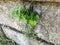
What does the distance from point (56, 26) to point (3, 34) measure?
0.69m

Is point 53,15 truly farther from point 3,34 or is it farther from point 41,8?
point 3,34

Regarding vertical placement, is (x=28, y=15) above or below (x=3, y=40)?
above

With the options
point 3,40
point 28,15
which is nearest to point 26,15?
point 28,15

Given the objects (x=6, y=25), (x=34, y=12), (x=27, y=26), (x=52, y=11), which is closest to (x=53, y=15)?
(x=52, y=11)

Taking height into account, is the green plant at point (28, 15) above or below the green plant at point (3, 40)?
above

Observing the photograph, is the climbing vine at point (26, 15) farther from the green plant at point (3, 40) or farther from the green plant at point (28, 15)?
the green plant at point (3, 40)

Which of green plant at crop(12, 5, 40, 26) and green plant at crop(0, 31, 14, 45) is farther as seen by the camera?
green plant at crop(0, 31, 14, 45)

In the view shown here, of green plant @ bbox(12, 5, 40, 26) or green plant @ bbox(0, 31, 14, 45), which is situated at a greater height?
green plant @ bbox(12, 5, 40, 26)

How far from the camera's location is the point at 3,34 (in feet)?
7.85

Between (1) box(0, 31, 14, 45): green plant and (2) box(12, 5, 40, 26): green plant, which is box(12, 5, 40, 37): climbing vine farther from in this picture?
(1) box(0, 31, 14, 45): green plant

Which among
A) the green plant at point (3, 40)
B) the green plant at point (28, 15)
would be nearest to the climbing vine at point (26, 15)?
the green plant at point (28, 15)

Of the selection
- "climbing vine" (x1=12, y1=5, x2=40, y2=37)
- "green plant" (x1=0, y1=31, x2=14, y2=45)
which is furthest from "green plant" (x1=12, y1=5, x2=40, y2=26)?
"green plant" (x1=0, y1=31, x2=14, y2=45)

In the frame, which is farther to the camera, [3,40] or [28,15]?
[3,40]

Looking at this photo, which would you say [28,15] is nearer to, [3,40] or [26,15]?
[26,15]
